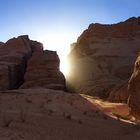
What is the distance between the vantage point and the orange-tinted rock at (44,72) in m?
39.4

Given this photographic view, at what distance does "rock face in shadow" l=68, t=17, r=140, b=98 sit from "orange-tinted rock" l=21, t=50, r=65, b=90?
9.27 feet

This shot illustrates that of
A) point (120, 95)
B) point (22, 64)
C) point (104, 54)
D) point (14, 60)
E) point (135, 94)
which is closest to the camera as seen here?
point (135, 94)

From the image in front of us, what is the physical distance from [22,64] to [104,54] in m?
10.3

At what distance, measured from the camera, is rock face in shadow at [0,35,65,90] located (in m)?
39.5

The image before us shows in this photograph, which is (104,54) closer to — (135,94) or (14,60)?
(14,60)

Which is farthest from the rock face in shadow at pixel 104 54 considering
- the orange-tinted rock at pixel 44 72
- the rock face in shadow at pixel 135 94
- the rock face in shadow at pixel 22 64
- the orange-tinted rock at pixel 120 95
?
the rock face in shadow at pixel 135 94

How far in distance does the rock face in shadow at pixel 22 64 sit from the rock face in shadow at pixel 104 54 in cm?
365

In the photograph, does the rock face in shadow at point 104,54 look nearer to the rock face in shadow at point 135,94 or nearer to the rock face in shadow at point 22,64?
the rock face in shadow at point 22,64

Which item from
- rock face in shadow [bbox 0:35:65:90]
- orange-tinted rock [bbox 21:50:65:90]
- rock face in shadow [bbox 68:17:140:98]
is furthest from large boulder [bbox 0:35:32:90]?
rock face in shadow [bbox 68:17:140:98]

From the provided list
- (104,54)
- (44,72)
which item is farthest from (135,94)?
(104,54)

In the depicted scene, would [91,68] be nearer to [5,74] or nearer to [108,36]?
[108,36]

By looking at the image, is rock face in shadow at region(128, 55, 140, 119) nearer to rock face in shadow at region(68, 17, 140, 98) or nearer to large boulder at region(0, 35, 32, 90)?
rock face in shadow at region(68, 17, 140, 98)

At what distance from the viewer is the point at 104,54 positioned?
A: 149ft

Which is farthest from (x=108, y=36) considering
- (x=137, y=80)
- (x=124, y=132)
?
(x=124, y=132)
